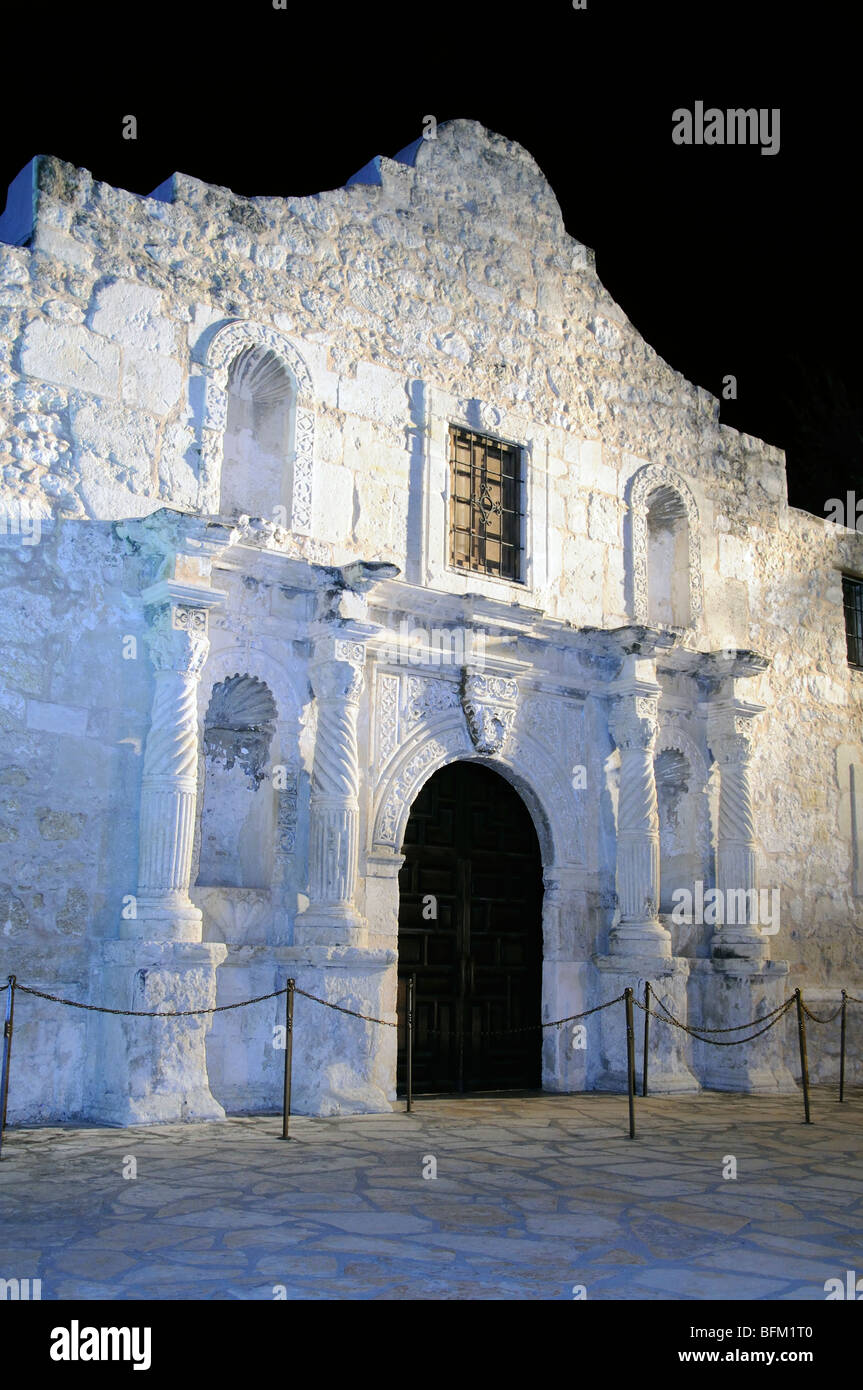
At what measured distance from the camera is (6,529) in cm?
758

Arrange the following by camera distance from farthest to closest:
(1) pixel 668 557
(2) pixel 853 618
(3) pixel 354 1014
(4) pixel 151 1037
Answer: (2) pixel 853 618 → (1) pixel 668 557 → (3) pixel 354 1014 → (4) pixel 151 1037

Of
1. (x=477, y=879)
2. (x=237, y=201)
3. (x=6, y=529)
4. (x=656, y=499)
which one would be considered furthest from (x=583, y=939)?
(x=237, y=201)

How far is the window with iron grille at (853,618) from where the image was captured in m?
13.7

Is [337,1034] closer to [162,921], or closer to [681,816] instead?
[162,921]

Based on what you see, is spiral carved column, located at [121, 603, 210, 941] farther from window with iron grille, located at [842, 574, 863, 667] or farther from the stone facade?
window with iron grille, located at [842, 574, 863, 667]

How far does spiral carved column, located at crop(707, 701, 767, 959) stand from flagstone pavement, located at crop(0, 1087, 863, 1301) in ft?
10.9

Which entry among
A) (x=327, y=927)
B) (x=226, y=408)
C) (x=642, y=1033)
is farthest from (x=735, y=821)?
(x=226, y=408)

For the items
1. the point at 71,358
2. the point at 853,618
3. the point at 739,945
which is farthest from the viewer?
the point at 853,618

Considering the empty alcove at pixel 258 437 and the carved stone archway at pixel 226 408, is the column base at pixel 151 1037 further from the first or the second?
the empty alcove at pixel 258 437

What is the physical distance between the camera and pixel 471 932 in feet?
31.7

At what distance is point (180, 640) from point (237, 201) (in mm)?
3444

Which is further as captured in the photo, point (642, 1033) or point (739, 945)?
point (739, 945)

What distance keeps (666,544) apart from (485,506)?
2366mm

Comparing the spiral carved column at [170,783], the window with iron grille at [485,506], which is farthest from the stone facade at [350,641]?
the window with iron grille at [485,506]
